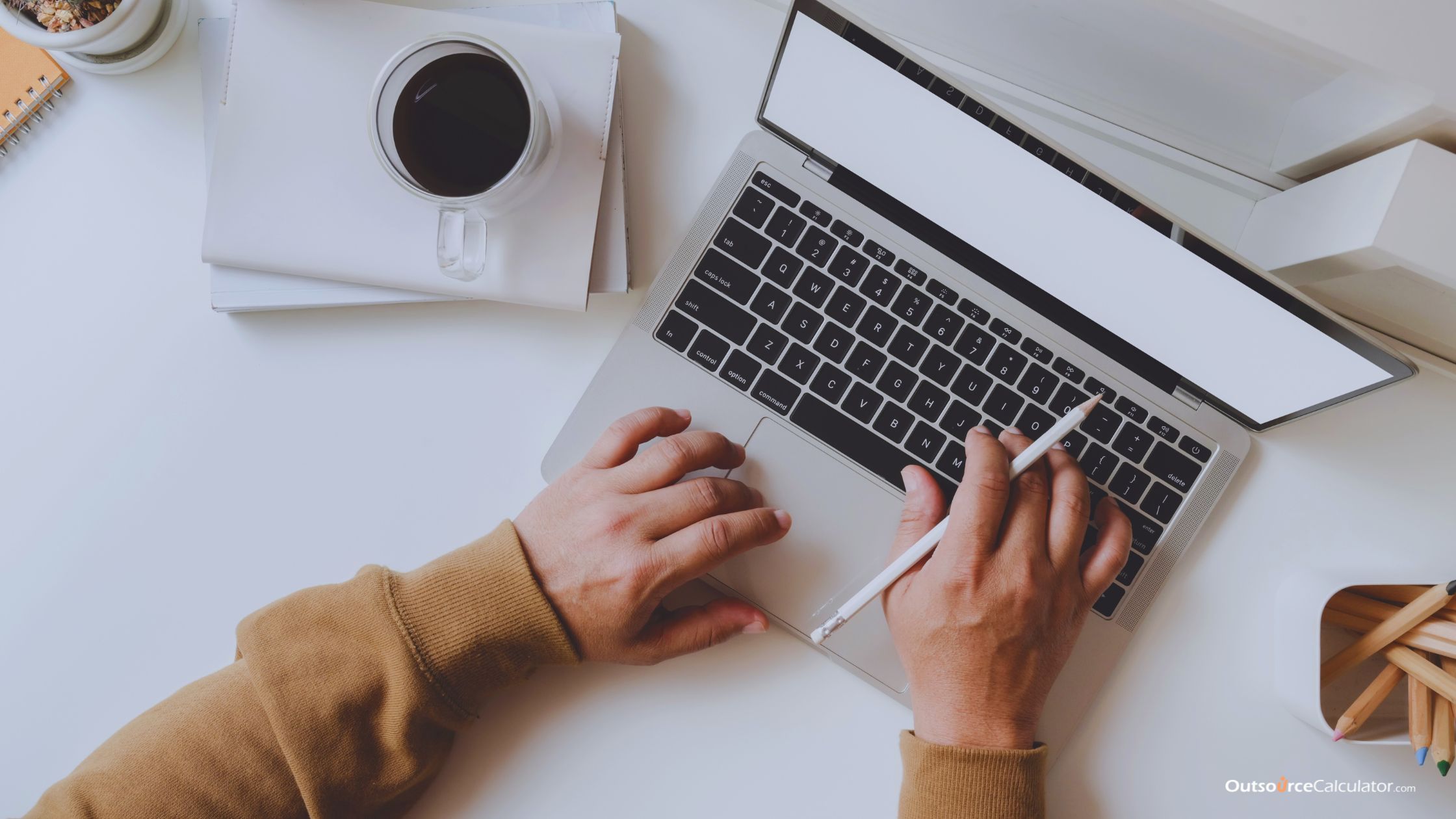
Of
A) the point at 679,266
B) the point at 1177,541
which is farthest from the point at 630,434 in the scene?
the point at 1177,541

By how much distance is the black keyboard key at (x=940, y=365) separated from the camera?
0.63 m

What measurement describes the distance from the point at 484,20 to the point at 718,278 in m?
0.28

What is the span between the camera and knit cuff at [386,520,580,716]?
1.90 feet

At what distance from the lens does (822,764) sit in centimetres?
64

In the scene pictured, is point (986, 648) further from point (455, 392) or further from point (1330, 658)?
point (455, 392)

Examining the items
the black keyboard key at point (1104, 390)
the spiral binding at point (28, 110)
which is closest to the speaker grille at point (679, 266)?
the black keyboard key at point (1104, 390)

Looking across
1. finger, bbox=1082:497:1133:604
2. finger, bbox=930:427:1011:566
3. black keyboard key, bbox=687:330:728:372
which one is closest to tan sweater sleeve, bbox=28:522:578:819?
black keyboard key, bbox=687:330:728:372

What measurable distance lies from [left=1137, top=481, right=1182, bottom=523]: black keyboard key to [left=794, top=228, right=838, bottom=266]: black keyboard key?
33 centimetres

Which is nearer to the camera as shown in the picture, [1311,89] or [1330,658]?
[1311,89]

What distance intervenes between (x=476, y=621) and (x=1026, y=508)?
17.0 inches

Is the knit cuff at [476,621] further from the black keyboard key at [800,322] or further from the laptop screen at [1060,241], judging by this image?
the laptop screen at [1060,241]

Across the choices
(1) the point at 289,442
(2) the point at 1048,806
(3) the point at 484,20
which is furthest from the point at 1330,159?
(1) the point at 289,442

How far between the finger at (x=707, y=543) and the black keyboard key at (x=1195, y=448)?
0.34 metres

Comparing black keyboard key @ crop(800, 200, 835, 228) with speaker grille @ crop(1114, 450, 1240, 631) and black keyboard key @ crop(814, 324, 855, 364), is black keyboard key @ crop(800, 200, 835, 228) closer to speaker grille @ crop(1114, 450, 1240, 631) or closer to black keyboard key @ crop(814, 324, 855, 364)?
black keyboard key @ crop(814, 324, 855, 364)
